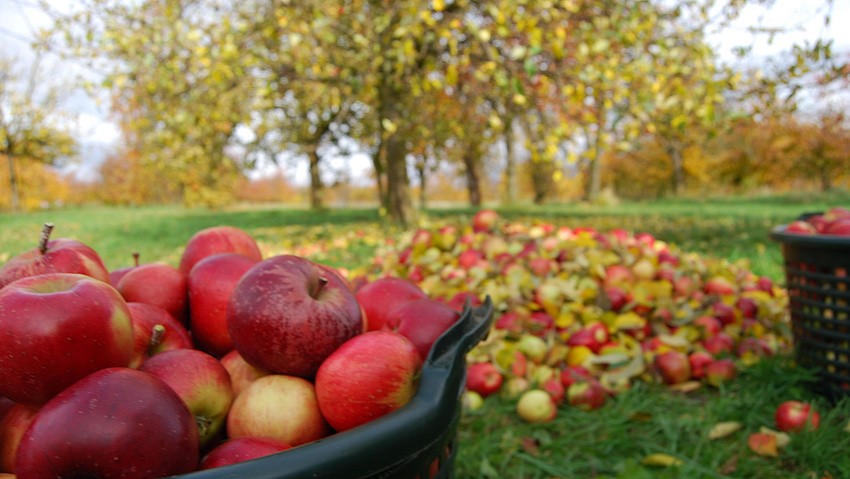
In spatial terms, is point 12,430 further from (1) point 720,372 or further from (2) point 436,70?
(2) point 436,70

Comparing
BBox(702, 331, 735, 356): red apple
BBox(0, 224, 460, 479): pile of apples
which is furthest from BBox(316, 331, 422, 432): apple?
BBox(702, 331, 735, 356): red apple

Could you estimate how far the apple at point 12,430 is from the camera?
0.70m

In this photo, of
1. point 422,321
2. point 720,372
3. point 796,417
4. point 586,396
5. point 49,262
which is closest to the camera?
point 49,262

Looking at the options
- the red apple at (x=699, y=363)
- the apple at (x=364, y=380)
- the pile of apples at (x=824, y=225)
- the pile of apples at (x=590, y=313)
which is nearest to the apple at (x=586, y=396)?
the pile of apples at (x=590, y=313)

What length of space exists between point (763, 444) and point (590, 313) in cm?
91

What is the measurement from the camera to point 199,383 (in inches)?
31.1

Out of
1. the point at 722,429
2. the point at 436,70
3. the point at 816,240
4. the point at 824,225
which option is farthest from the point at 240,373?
the point at 436,70

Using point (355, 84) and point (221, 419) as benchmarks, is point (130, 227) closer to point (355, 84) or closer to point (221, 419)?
point (355, 84)

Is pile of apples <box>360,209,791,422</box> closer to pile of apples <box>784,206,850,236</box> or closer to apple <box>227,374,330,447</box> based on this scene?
pile of apples <box>784,206,850,236</box>

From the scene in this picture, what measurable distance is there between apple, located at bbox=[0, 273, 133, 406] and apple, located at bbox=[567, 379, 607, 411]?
1.85 m

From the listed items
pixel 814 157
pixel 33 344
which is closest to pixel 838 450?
pixel 33 344

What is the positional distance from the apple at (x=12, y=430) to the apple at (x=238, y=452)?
0.25 m

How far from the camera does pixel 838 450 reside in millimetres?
1717

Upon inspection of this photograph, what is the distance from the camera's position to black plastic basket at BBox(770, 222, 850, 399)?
1.92 meters
